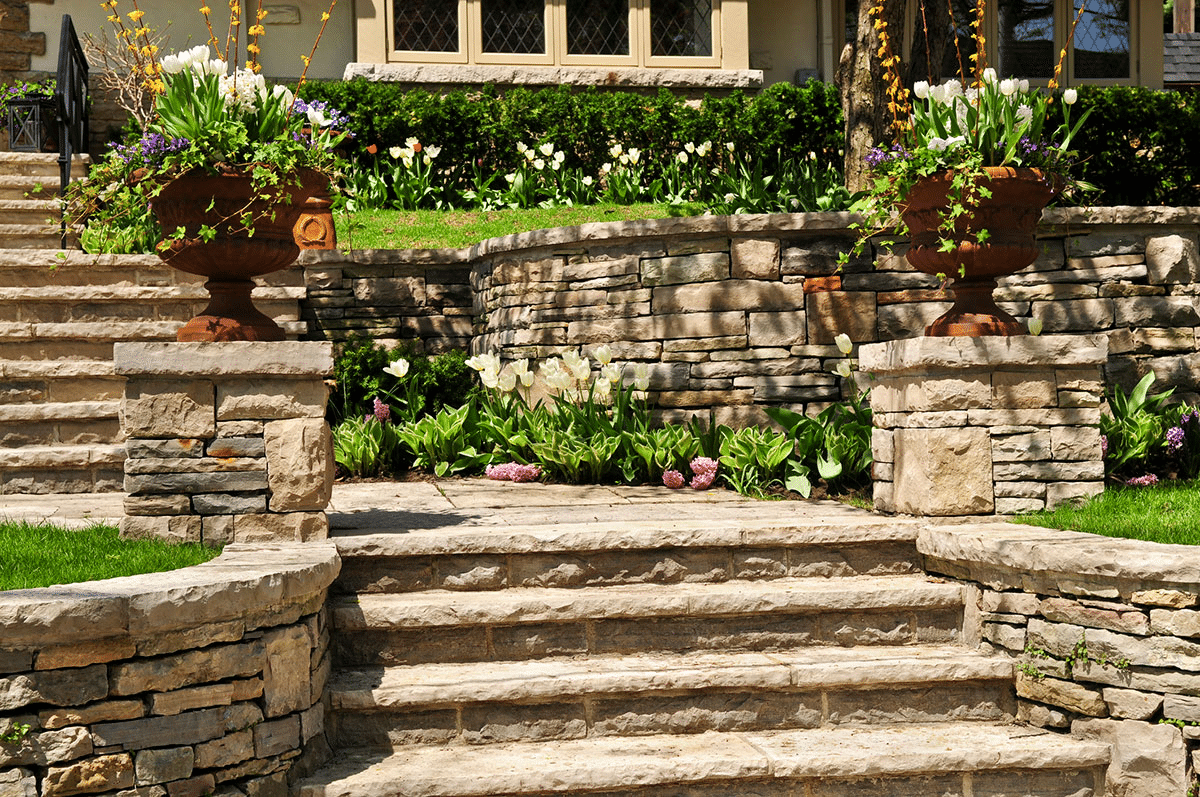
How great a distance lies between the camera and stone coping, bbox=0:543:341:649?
2.82m

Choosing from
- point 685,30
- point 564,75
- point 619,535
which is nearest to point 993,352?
point 619,535

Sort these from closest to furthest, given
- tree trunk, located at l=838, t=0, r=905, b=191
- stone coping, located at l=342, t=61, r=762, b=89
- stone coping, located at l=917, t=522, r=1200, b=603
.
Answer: stone coping, located at l=917, t=522, r=1200, b=603 < tree trunk, located at l=838, t=0, r=905, b=191 < stone coping, located at l=342, t=61, r=762, b=89

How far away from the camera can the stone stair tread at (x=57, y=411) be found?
19.7ft

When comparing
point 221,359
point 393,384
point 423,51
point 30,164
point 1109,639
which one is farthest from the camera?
point 423,51

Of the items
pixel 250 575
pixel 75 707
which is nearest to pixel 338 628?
pixel 250 575

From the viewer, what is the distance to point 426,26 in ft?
37.2

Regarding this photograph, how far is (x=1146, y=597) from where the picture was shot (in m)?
3.56

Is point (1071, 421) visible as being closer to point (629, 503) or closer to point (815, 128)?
point (629, 503)

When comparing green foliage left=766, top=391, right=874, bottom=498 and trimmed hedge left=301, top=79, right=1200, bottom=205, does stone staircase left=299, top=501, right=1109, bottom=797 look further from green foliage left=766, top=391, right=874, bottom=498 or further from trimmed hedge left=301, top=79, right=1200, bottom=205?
trimmed hedge left=301, top=79, right=1200, bottom=205

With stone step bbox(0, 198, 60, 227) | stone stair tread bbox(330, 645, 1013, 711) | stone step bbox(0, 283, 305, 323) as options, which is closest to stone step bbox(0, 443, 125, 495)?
stone step bbox(0, 283, 305, 323)

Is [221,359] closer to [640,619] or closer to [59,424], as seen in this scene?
[640,619]

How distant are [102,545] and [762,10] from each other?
1024 cm

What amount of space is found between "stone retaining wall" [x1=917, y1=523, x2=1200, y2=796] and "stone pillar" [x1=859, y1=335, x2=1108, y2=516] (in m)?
0.53

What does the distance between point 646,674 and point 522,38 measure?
29.9 feet
